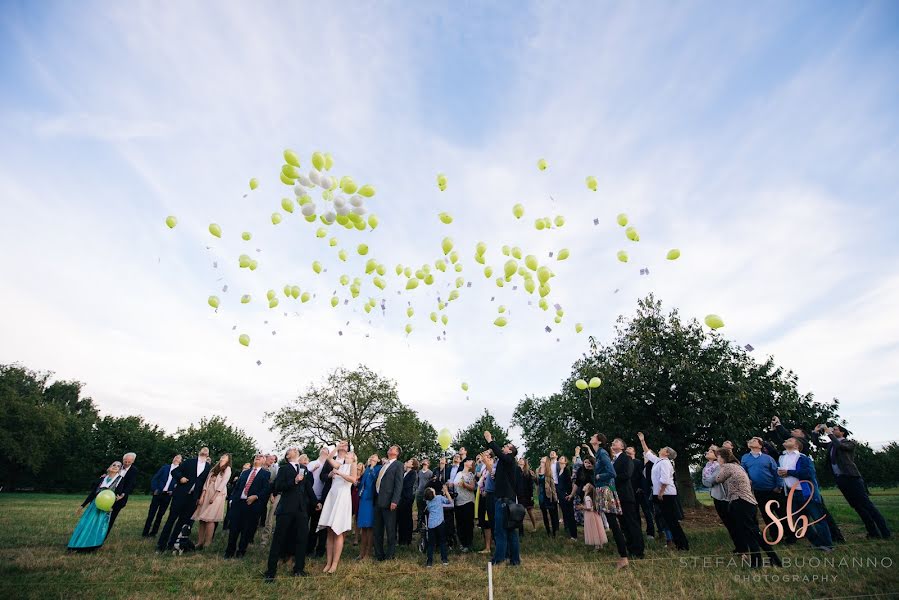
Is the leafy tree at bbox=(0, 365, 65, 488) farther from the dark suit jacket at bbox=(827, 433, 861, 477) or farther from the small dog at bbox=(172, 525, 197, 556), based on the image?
the dark suit jacket at bbox=(827, 433, 861, 477)

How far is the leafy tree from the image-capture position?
38719 mm

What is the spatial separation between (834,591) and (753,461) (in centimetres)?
295

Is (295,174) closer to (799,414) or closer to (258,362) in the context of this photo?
(258,362)

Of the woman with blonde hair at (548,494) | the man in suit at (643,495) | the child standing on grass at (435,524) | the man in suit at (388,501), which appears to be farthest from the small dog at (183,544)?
the man in suit at (643,495)

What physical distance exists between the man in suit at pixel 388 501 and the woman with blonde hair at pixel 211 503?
3423 millimetres

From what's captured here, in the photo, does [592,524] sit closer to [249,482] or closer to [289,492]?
[289,492]

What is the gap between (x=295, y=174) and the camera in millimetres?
7246

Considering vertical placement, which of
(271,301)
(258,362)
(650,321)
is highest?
(650,321)

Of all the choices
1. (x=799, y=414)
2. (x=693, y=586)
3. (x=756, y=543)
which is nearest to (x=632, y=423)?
(x=799, y=414)

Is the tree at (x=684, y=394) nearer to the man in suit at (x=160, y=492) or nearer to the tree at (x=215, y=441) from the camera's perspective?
the man in suit at (x=160, y=492)

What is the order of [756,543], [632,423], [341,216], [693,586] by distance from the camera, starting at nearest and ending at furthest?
[693,586], [756,543], [341,216], [632,423]

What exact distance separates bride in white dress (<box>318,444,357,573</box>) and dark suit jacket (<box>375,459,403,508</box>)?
862mm

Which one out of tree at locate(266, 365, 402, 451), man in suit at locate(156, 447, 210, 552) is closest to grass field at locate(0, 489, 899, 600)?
man in suit at locate(156, 447, 210, 552)

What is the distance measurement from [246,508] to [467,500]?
4.32 metres
